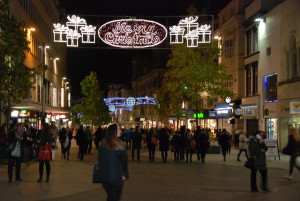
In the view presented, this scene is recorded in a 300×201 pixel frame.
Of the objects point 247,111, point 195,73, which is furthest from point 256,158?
point 247,111

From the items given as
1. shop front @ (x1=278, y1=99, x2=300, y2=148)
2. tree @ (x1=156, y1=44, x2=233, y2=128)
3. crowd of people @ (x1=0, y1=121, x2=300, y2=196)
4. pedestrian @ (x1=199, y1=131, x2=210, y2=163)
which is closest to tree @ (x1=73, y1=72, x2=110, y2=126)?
tree @ (x1=156, y1=44, x2=233, y2=128)

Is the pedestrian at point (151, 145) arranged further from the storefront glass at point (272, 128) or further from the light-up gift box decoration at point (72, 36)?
the storefront glass at point (272, 128)

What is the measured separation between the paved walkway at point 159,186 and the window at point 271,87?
14560 mm

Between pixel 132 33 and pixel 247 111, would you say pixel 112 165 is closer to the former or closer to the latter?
pixel 132 33

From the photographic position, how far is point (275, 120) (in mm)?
36938

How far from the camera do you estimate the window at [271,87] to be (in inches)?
1459

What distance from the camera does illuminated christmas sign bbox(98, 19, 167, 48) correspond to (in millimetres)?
28781

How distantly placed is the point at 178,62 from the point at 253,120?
8.99 metres

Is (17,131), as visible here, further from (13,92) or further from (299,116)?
(299,116)

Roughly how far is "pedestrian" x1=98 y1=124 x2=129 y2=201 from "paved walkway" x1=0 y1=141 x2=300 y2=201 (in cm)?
518

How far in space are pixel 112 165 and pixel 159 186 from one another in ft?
26.5

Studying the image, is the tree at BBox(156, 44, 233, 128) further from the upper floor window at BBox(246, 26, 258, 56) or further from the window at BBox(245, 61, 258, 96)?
the upper floor window at BBox(246, 26, 258, 56)

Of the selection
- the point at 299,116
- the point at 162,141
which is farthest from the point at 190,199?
the point at 299,116

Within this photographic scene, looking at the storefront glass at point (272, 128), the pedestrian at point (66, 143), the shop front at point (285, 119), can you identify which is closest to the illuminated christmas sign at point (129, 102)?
the storefront glass at point (272, 128)
